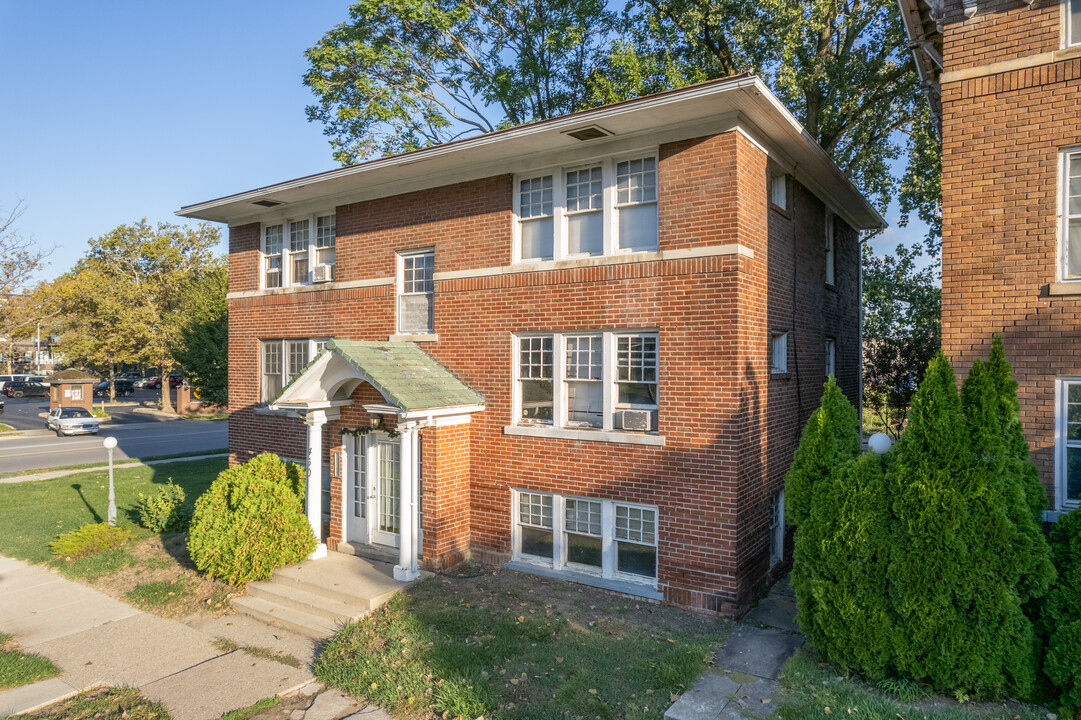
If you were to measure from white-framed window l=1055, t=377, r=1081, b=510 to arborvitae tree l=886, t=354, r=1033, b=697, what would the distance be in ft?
5.30

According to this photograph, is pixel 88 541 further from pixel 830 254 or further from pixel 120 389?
pixel 120 389

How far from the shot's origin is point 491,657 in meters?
7.52

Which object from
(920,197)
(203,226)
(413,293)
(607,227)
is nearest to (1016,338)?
(607,227)

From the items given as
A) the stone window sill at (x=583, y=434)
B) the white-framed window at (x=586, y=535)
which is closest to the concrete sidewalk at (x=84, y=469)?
the white-framed window at (x=586, y=535)

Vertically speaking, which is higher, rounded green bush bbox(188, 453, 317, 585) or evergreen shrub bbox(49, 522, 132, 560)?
rounded green bush bbox(188, 453, 317, 585)

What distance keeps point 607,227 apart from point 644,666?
610cm

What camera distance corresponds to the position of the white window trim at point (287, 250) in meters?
13.8

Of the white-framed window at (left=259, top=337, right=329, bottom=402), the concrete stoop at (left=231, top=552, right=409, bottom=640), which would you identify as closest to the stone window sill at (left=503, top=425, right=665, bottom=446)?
the concrete stoop at (left=231, top=552, right=409, bottom=640)

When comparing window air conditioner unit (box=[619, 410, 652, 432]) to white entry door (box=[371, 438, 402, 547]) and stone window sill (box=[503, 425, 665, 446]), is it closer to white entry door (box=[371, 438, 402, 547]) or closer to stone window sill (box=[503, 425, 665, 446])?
stone window sill (box=[503, 425, 665, 446])

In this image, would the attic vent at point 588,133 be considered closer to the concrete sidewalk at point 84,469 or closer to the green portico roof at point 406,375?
the green portico roof at point 406,375

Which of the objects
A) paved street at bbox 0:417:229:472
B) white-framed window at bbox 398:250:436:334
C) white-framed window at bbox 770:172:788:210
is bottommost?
paved street at bbox 0:417:229:472

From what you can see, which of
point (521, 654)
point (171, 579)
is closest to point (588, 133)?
point (521, 654)

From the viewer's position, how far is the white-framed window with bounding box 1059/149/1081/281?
24.4 feet

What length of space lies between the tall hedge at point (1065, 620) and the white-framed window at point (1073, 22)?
5442 mm
